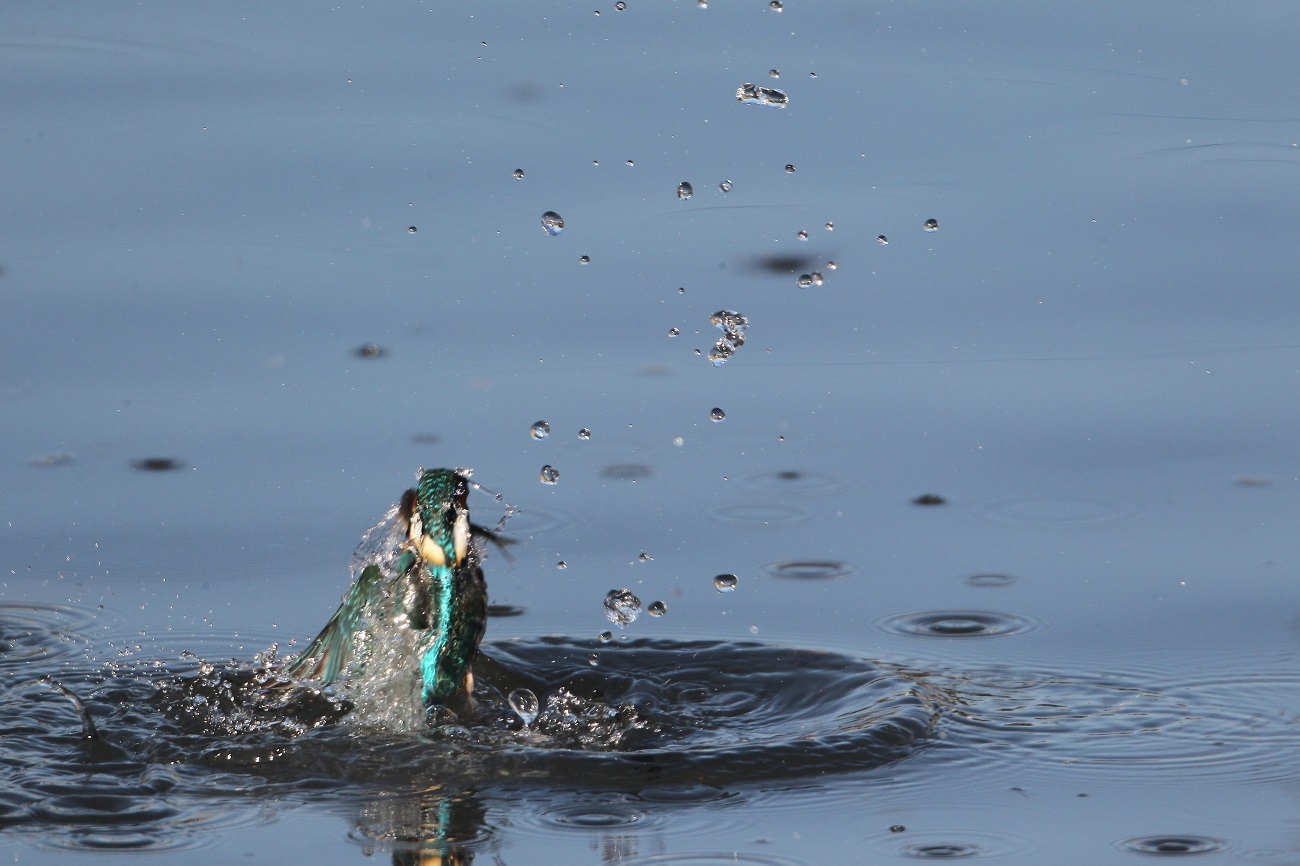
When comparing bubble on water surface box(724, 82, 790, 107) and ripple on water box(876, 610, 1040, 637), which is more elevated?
bubble on water surface box(724, 82, 790, 107)

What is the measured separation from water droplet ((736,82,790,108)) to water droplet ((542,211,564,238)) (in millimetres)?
781

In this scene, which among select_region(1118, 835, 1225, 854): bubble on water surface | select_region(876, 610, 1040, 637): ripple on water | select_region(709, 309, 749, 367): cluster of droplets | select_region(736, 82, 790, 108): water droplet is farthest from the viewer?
select_region(736, 82, 790, 108): water droplet

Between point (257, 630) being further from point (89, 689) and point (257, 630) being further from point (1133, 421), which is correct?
point (1133, 421)

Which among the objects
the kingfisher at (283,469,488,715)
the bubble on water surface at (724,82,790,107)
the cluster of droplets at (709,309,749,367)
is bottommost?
the kingfisher at (283,469,488,715)

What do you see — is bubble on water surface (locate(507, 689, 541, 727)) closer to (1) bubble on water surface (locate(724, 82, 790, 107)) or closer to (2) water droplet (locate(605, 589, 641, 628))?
(2) water droplet (locate(605, 589, 641, 628))

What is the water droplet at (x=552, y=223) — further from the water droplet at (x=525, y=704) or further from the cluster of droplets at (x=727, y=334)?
the water droplet at (x=525, y=704)

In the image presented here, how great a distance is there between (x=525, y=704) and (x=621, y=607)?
0.48 metres

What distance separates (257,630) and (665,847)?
167cm

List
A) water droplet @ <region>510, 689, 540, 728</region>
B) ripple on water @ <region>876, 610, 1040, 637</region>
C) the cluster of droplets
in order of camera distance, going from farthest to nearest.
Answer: the cluster of droplets, ripple on water @ <region>876, 610, 1040, 637</region>, water droplet @ <region>510, 689, 540, 728</region>

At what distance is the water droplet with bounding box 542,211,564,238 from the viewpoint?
662 centimetres

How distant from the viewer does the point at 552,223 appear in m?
6.71

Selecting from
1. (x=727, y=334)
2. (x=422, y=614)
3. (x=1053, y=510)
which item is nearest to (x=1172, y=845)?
(x=422, y=614)

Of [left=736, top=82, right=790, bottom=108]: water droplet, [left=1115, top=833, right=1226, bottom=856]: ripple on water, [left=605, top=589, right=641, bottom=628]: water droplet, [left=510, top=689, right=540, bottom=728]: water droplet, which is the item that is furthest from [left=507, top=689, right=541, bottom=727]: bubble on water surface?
[left=736, top=82, right=790, bottom=108]: water droplet

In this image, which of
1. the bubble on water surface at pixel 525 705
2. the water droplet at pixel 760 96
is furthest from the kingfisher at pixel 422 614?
the water droplet at pixel 760 96
